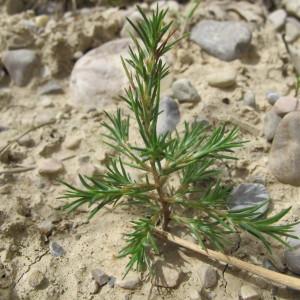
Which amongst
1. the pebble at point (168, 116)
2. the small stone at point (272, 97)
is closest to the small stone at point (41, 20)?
the pebble at point (168, 116)

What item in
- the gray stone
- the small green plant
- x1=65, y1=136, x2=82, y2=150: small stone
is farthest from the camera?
the gray stone

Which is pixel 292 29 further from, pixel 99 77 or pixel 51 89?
pixel 51 89

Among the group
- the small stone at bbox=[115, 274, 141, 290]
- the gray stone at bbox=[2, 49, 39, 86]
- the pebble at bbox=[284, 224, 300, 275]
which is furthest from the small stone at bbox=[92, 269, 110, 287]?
the gray stone at bbox=[2, 49, 39, 86]

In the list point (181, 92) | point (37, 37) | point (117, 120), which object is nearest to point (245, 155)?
point (181, 92)

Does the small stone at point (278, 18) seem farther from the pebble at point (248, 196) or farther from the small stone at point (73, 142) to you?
the small stone at point (73, 142)

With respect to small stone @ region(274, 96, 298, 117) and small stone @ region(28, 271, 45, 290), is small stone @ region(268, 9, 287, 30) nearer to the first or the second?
small stone @ region(274, 96, 298, 117)

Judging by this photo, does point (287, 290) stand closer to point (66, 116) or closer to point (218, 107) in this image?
point (218, 107)

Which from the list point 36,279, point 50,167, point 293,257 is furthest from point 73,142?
point 293,257
